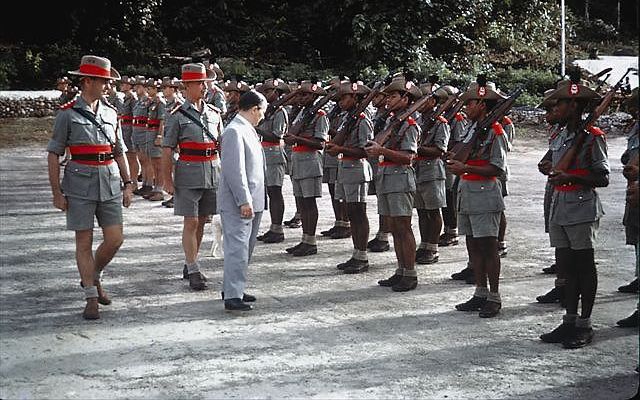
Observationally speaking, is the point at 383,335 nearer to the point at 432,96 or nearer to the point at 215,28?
the point at 432,96

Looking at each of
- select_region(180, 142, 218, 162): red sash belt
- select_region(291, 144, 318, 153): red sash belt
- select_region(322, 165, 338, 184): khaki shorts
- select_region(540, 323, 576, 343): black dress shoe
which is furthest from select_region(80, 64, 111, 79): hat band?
select_region(322, 165, 338, 184): khaki shorts

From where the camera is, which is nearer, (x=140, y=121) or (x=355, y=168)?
(x=355, y=168)

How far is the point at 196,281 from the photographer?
8.19 metres

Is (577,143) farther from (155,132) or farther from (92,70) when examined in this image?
(155,132)

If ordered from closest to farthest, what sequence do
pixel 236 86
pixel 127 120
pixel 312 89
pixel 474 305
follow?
pixel 474 305
pixel 312 89
pixel 236 86
pixel 127 120

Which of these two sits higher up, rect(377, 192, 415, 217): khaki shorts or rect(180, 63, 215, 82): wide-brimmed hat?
rect(180, 63, 215, 82): wide-brimmed hat

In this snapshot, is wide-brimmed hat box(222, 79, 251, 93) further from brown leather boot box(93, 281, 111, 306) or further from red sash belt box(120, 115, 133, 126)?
brown leather boot box(93, 281, 111, 306)

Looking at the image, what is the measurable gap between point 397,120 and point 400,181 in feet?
1.85

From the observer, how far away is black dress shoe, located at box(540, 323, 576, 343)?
643cm

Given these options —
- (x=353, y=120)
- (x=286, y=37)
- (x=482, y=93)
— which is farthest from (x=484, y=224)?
(x=286, y=37)

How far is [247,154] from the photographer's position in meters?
7.41

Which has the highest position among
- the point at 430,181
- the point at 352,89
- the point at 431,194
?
the point at 352,89

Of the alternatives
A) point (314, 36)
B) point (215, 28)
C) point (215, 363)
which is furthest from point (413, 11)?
point (215, 363)

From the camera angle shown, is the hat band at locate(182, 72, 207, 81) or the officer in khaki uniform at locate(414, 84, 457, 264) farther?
the officer in khaki uniform at locate(414, 84, 457, 264)
